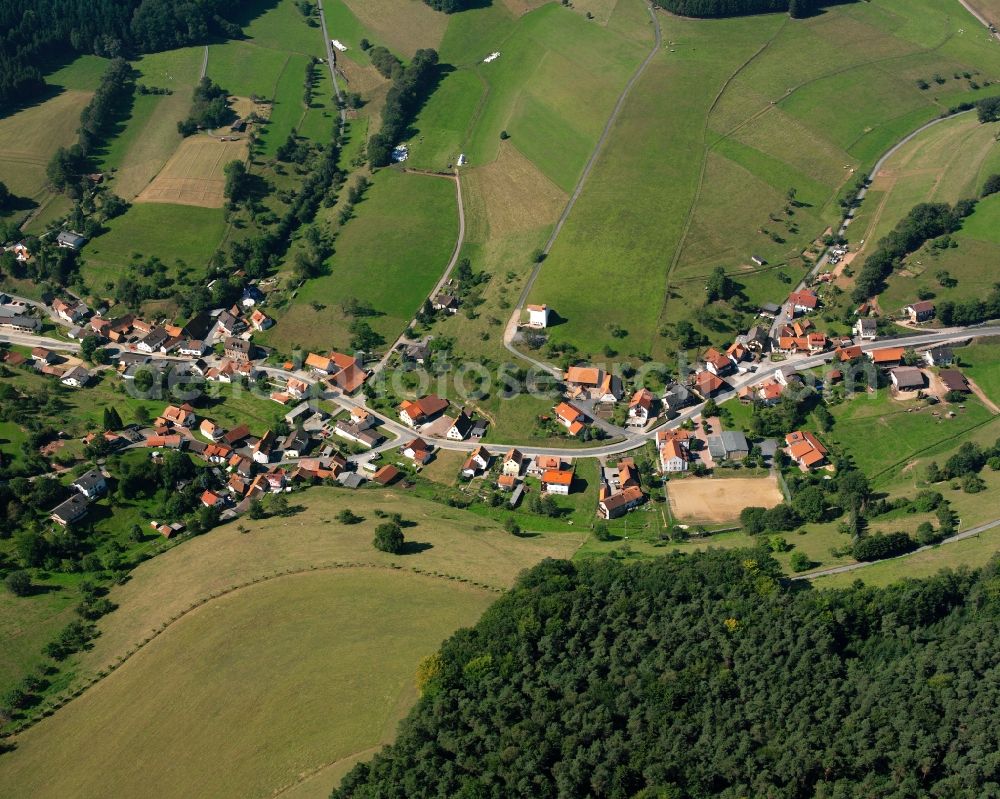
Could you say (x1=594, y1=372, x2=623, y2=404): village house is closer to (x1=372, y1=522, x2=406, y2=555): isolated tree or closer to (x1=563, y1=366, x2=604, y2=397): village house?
(x1=563, y1=366, x2=604, y2=397): village house

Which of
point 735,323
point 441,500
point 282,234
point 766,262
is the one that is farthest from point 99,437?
point 766,262

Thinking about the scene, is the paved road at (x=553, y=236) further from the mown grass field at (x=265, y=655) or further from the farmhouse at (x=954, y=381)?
the farmhouse at (x=954, y=381)

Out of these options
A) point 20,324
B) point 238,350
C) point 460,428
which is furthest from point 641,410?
point 20,324

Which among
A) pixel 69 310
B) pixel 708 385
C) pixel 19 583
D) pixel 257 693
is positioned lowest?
pixel 19 583

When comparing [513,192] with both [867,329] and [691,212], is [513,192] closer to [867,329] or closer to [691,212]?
[691,212]

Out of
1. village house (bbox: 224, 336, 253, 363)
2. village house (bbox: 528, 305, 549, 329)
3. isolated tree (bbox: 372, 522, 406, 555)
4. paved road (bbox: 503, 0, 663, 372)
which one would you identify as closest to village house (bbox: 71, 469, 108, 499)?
village house (bbox: 224, 336, 253, 363)

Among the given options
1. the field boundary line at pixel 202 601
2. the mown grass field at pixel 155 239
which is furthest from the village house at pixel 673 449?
the mown grass field at pixel 155 239
